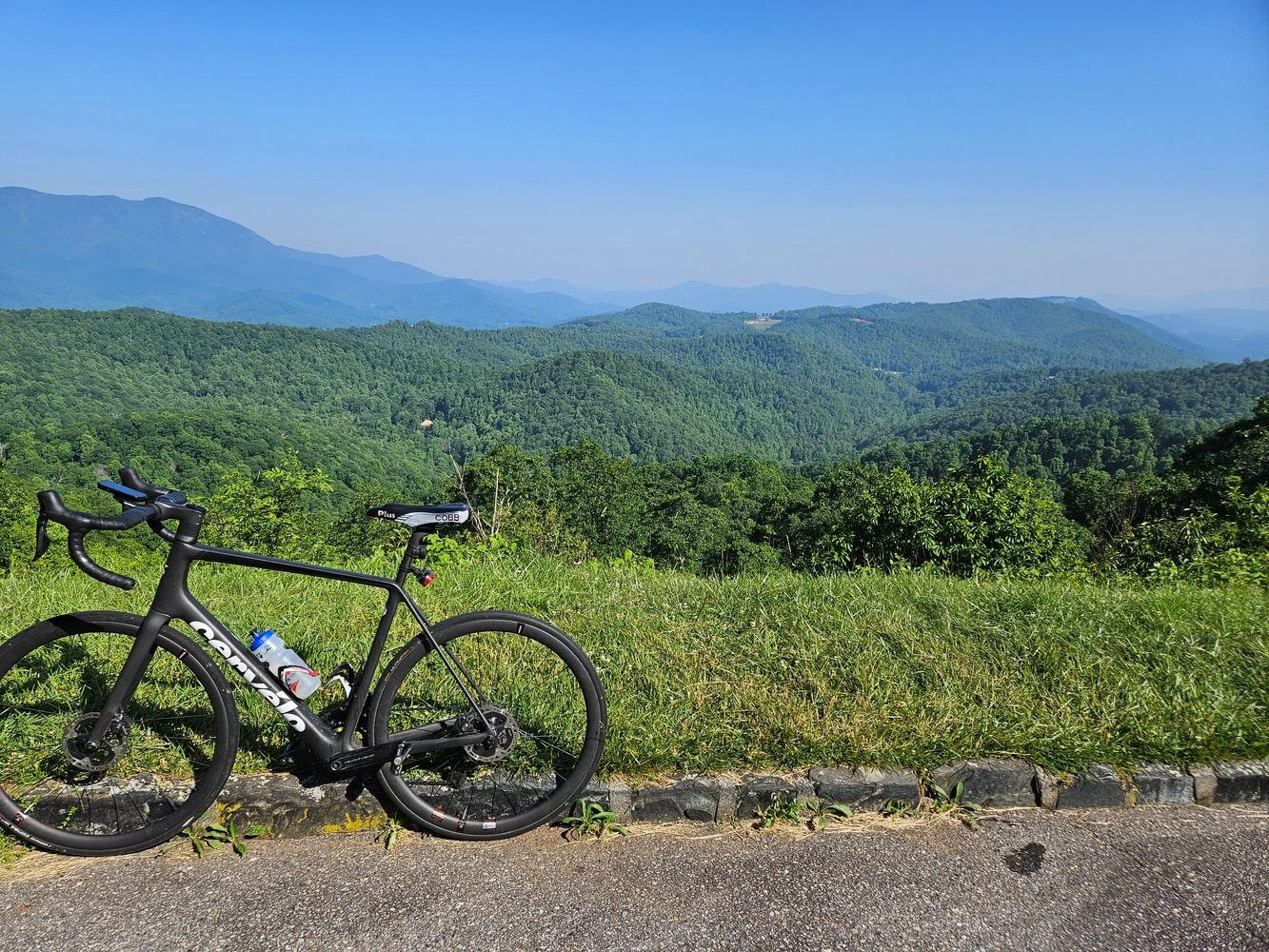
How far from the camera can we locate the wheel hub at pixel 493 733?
2.78 metres

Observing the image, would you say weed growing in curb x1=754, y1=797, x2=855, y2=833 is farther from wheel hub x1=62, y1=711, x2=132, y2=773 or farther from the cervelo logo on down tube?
wheel hub x1=62, y1=711, x2=132, y2=773

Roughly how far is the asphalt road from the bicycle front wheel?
0.38ft

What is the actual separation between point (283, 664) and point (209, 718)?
1.97ft

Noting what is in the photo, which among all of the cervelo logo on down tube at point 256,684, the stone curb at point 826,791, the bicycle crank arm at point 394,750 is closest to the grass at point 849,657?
the stone curb at point 826,791

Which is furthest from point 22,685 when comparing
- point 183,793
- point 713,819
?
point 713,819

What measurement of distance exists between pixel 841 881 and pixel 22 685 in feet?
10.8

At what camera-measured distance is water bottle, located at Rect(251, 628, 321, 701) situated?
2.70 metres

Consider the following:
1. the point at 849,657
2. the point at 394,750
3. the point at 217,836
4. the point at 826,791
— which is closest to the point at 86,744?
the point at 217,836

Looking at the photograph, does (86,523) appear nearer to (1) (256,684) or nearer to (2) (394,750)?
(1) (256,684)

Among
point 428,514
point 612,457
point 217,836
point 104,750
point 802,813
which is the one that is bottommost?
point 612,457

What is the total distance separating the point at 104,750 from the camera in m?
2.67

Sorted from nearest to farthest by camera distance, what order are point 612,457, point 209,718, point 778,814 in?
point 778,814, point 209,718, point 612,457

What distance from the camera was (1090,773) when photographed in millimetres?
2994

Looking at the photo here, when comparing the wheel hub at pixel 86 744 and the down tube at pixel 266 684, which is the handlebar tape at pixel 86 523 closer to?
the down tube at pixel 266 684
